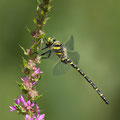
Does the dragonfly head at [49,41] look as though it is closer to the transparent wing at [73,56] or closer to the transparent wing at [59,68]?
the transparent wing at [59,68]

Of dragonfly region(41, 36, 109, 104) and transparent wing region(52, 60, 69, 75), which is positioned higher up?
dragonfly region(41, 36, 109, 104)

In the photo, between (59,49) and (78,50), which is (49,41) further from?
(78,50)

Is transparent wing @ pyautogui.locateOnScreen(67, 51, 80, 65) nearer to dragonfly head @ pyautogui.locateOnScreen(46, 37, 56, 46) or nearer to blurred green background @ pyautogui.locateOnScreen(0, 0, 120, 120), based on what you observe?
dragonfly head @ pyautogui.locateOnScreen(46, 37, 56, 46)

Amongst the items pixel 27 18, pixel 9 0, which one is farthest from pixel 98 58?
pixel 9 0

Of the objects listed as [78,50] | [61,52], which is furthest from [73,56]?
[78,50]

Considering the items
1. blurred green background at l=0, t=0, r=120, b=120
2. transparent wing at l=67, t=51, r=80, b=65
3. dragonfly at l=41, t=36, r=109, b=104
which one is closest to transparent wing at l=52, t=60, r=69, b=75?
dragonfly at l=41, t=36, r=109, b=104

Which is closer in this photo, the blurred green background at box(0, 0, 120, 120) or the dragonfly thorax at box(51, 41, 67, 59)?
the dragonfly thorax at box(51, 41, 67, 59)

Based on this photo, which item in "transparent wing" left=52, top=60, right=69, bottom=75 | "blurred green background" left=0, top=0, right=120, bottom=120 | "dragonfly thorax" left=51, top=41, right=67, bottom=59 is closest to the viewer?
"dragonfly thorax" left=51, top=41, right=67, bottom=59

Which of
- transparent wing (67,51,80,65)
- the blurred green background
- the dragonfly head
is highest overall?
the blurred green background
